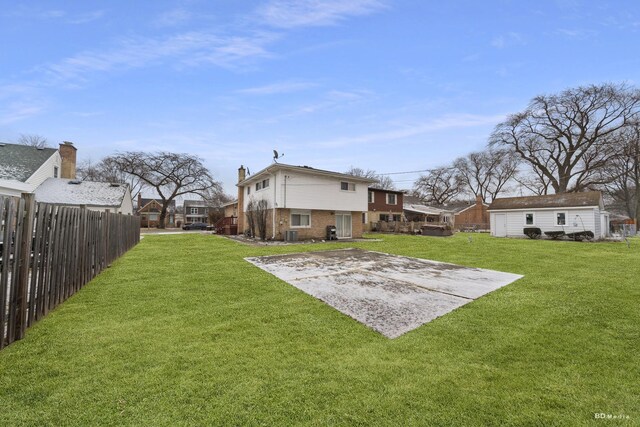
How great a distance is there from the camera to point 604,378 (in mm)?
2545

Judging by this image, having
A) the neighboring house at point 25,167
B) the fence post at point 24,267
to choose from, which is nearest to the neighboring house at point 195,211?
the neighboring house at point 25,167

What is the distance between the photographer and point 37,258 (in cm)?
367

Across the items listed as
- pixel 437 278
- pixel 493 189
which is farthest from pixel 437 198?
pixel 437 278

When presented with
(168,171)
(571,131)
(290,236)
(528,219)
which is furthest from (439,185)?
(168,171)

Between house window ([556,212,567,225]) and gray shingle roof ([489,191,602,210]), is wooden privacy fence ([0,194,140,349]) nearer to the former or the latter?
gray shingle roof ([489,191,602,210])

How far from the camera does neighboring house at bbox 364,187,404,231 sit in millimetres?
30359

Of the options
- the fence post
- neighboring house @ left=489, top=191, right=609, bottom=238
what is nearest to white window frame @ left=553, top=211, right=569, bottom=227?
neighboring house @ left=489, top=191, right=609, bottom=238

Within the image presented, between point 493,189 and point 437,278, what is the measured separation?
48191 mm

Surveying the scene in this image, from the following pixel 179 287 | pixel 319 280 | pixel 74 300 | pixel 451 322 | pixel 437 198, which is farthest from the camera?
pixel 437 198

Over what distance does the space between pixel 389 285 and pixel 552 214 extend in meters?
A: 23.1

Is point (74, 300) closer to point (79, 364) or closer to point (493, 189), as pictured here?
point (79, 364)

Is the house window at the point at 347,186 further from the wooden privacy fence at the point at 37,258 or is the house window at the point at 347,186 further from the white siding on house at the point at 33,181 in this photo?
the white siding on house at the point at 33,181

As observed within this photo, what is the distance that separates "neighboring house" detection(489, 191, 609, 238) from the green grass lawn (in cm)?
2098

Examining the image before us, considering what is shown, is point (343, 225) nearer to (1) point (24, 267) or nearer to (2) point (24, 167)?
(1) point (24, 267)
